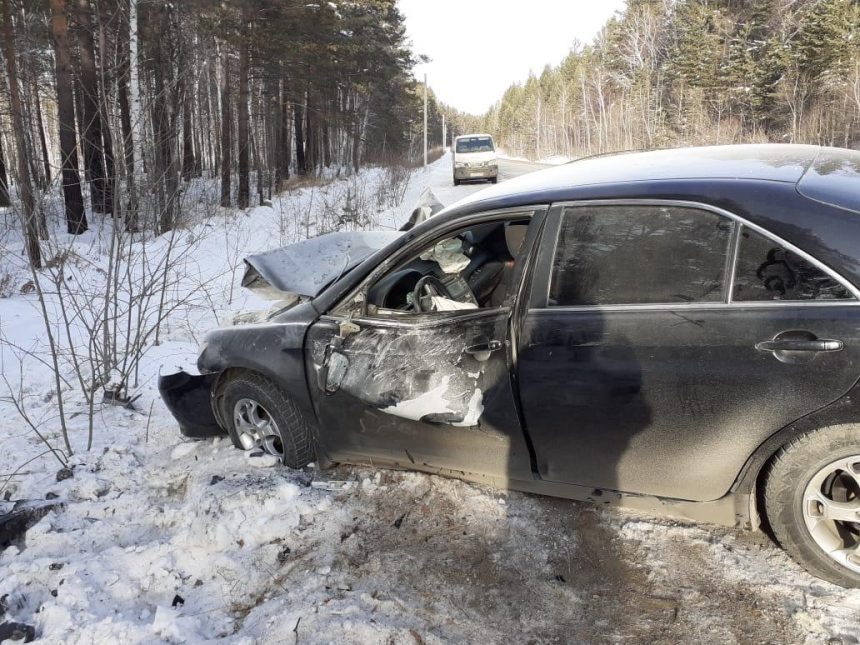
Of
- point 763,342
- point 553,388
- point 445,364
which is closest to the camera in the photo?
point 763,342

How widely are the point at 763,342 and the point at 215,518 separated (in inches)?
107

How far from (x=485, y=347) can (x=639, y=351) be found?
2.23ft

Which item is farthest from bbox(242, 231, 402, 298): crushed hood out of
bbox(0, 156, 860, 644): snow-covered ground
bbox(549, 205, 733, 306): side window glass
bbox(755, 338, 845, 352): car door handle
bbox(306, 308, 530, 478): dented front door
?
bbox(755, 338, 845, 352): car door handle

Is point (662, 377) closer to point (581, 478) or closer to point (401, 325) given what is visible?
point (581, 478)

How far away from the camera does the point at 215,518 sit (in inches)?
119

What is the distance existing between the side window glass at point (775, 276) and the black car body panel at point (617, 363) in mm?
28

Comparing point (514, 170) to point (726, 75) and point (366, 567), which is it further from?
point (366, 567)

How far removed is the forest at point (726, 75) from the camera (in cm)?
3088

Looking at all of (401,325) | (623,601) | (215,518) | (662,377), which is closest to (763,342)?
(662,377)

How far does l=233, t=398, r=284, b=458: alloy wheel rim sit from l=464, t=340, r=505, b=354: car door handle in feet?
4.88

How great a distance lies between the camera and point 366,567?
8.86 feet

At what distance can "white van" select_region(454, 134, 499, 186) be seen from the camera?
24.0 meters

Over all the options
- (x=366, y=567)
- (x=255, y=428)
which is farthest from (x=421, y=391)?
(x=255, y=428)

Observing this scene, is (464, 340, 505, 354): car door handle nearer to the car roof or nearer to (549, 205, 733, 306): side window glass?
(549, 205, 733, 306): side window glass
